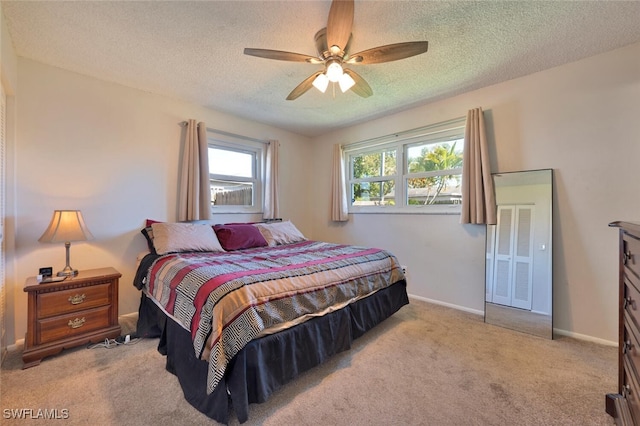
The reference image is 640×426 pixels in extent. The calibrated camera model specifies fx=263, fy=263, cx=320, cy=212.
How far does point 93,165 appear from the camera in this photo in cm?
259

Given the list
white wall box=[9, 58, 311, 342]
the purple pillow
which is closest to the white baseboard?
white wall box=[9, 58, 311, 342]

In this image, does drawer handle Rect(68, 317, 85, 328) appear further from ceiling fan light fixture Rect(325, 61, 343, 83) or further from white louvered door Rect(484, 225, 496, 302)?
white louvered door Rect(484, 225, 496, 302)

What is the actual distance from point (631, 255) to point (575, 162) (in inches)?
63.6

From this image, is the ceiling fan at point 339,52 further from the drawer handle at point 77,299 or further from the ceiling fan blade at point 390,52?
the drawer handle at point 77,299

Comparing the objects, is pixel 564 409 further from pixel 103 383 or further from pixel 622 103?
pixel 103 383

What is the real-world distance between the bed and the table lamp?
0.52 meters

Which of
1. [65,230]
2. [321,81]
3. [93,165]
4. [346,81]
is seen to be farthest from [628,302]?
[93,165]

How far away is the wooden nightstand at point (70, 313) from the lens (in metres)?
1.91

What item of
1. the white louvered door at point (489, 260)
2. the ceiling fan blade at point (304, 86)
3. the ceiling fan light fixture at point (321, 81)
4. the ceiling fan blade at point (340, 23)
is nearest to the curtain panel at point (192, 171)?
the ceiling fan blade at point (304, 86)

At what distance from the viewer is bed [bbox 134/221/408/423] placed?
1.39m

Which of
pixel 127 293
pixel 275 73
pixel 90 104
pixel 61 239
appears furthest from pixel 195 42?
pixel 127 293

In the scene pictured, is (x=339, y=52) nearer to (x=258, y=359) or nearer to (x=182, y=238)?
(x=258, y=359)

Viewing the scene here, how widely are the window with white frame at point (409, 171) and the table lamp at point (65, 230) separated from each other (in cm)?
320

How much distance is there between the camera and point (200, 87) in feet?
9.32
